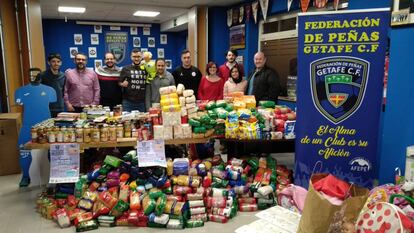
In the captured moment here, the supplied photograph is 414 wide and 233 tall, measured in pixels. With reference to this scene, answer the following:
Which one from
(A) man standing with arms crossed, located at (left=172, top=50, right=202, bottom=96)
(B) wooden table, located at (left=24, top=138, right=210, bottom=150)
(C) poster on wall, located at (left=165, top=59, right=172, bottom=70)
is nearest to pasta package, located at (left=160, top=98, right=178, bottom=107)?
(B) wooden table, located at (left=24, top=138, right=210, bottom=150)

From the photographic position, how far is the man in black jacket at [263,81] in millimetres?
4598

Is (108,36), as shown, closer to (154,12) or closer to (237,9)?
(154,12)

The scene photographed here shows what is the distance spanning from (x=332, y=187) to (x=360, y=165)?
1.57m

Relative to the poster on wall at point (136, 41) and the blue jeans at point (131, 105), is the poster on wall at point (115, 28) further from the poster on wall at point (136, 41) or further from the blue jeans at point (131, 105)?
Result: the blue jeans at point (131, 105)

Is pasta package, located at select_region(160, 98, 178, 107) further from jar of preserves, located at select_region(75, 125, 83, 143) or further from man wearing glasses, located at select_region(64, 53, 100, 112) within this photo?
man wearing glasses, located at select_region(64, 53, 100, 112)

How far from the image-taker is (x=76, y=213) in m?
3.15

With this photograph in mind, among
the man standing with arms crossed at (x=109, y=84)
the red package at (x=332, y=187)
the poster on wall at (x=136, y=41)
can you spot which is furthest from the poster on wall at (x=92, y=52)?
the red package at (x=332, y=187)

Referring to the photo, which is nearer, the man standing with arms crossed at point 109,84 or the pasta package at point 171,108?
the pasta package at point 171,108

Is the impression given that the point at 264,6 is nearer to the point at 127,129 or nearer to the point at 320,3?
the point at 320,3

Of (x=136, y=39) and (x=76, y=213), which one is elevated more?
(x=136, y=39)

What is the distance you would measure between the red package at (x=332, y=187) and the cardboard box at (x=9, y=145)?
4.33m

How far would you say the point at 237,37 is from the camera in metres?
7.39

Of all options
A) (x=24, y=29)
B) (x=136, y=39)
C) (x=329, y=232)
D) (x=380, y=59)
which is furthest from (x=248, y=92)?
(x=136, y=39)

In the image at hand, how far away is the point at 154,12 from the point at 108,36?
236cm
